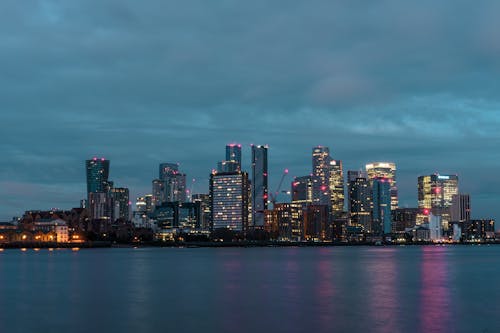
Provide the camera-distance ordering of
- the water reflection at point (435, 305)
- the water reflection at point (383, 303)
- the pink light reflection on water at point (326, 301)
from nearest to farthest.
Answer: the water reflection at point (383, 303), the water reflection at point (435, 305), the pink light reflection on water at point (326, 301)

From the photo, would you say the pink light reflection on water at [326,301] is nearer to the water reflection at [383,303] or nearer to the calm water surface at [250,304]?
the calm water surface at [250,304]

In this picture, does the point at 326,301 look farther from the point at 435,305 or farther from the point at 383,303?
the point at 435,305

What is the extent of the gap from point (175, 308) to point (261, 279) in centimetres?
3536

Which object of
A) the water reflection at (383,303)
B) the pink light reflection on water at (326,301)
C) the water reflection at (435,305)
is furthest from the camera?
the pink light reflection on water at (326,301)

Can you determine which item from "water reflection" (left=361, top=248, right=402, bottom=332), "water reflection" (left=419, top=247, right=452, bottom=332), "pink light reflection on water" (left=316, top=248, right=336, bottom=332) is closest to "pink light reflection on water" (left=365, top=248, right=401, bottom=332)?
"water reflection" (left=361, top=248, right=402, bottom=332)

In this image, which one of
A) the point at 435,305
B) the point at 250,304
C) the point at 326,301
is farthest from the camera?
the point at 326,301

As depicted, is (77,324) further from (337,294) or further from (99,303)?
(337,294)

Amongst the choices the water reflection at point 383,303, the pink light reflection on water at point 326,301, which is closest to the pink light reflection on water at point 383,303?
the water reflection at point 383,303

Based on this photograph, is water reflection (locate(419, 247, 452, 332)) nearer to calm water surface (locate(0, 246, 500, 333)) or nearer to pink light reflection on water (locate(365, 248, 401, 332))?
calm water surface (locate(0, 246, 500, 333))

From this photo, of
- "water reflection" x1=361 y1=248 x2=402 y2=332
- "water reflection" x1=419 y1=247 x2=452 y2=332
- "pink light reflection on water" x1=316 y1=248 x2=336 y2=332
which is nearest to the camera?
"water reflection" x1=361 y1=248 x2=402 y2=332

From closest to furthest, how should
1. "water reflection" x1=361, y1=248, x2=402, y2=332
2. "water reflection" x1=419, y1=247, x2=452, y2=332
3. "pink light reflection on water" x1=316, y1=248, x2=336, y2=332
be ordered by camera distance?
"water reflection" x1=361, y1=248, x2=402, y2=332, "water reflection" x1=419, y1=247, x2=452, y2=332, "pink light reflection on water" x1=316, y1=248, x2=336, y2=332

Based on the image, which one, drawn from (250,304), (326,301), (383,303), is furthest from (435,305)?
(250,304)

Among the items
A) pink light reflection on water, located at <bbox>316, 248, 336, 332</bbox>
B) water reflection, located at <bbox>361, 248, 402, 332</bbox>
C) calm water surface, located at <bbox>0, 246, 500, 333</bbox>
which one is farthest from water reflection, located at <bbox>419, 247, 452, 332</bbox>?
pink light reflection on water, located at <bbox>316, 248, 336, 332</bbox>

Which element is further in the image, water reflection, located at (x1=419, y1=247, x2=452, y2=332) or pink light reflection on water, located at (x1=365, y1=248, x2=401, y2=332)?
water reflection, located at (x1=419, y1=247, x2=452, y2=332)
